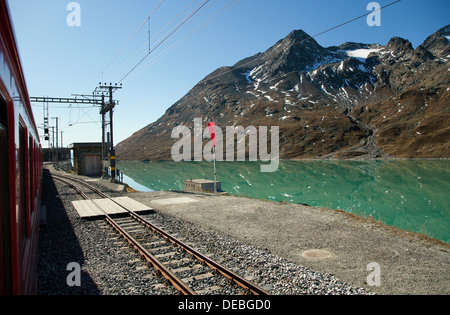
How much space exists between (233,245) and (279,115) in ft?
471

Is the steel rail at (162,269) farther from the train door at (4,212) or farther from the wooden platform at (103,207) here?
the wooden platform at (103,207)

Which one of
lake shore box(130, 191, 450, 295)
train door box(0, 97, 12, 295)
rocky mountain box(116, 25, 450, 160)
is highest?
rocky mountain box(116, 25, 450, 160)

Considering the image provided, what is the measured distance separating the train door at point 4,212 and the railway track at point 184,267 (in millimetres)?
3219

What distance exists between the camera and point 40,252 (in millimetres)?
8445

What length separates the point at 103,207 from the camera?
15.3 metres

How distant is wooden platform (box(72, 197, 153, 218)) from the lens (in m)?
13.6

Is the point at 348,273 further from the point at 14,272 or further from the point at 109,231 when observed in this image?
the point at 109,231

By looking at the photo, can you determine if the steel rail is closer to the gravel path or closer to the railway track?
the railway track

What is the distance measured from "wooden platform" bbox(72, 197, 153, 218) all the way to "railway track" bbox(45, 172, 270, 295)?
340 cm

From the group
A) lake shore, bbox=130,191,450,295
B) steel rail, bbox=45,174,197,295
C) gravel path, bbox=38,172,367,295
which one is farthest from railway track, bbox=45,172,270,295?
lake shore, bbox=130,191,450,295

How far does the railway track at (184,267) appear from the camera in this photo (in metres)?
6.12

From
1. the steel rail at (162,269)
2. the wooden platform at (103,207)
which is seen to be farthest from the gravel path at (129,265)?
the wooden platform at (103,207)

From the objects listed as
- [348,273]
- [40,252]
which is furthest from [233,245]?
[40,252]

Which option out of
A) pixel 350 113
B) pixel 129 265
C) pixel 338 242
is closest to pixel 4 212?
pixel 129 265
